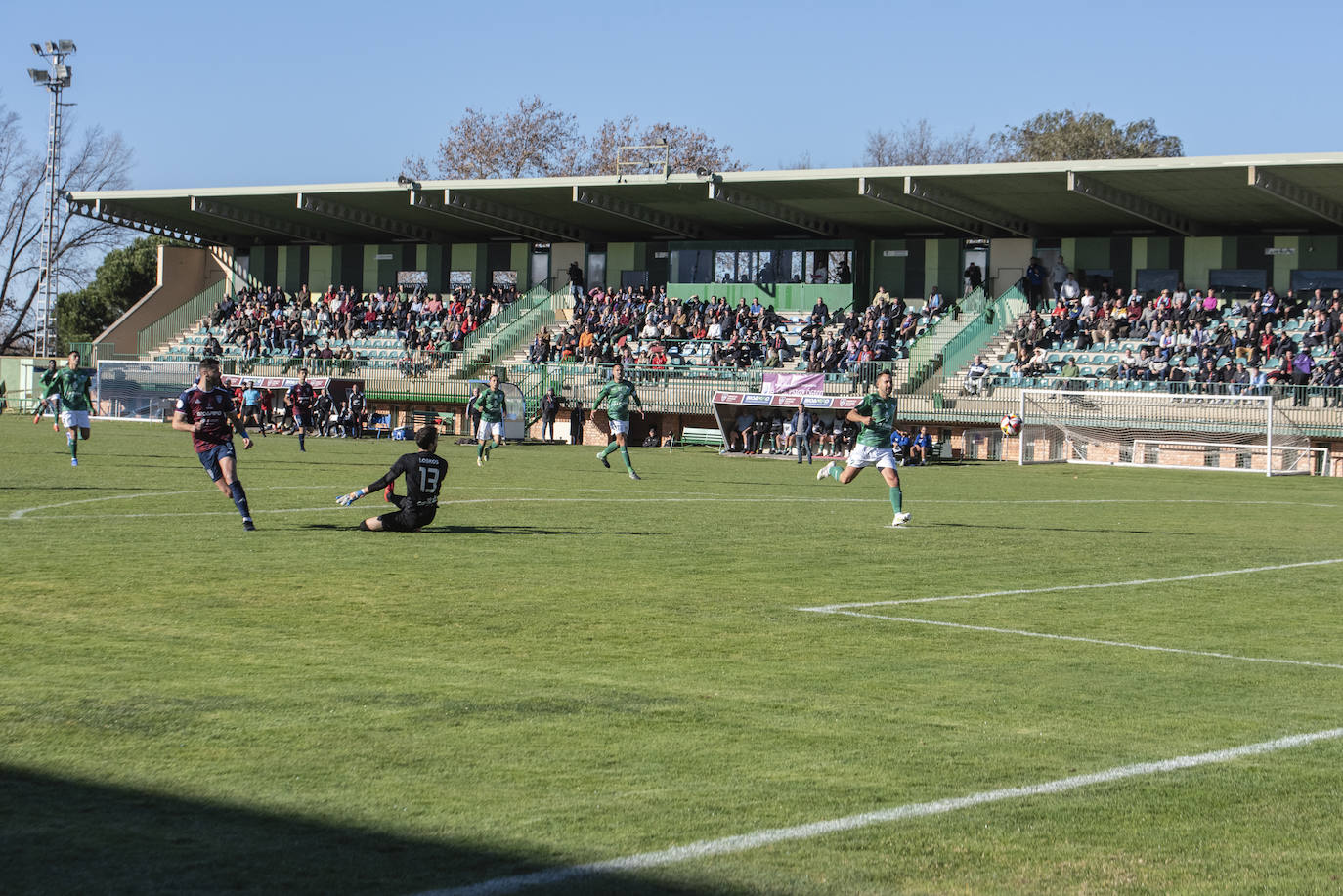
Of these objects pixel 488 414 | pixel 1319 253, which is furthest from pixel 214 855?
pixel 1319 253

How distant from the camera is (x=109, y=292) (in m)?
86.4

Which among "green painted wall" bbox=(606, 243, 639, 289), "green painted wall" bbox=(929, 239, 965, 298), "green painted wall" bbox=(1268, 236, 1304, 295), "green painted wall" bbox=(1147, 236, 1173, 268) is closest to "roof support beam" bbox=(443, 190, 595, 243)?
"green painted wall" bbox=(606, 243, 639, 289)

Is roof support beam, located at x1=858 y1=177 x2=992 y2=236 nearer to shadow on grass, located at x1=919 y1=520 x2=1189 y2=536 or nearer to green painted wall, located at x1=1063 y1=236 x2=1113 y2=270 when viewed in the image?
green painted wall, located at x1=1063 y1=236 x2=1113 y2=270

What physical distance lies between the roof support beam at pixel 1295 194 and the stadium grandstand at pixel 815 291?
12cm

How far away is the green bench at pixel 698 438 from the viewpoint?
159 ft

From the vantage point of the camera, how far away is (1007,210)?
5266cm

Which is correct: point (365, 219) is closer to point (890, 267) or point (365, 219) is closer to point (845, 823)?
point (890, 267)

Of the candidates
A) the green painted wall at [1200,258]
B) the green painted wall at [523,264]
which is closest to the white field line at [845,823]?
the green painted wall at [1200,258]

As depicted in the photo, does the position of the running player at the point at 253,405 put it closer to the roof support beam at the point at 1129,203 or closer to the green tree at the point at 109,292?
the roof support beam at the point at 1129,203

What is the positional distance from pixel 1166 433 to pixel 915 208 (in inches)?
593

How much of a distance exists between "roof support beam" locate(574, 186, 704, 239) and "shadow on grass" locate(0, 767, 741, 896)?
50348 mm

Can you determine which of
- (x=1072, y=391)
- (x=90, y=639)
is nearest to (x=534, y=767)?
(x=90, y=639)

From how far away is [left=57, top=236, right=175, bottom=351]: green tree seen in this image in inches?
3381

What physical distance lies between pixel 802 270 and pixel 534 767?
5275 cm
